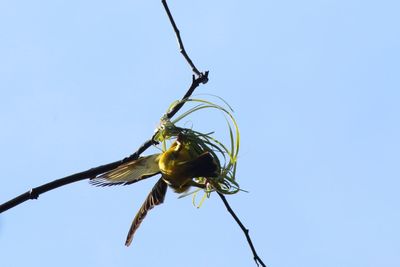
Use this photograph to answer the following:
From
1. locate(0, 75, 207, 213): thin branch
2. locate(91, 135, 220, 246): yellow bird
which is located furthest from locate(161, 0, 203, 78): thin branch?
locate(0, 75, 207, 213): thin branch

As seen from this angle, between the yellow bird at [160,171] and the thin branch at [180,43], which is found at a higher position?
the thin branch at [180,43]

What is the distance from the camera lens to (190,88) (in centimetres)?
423

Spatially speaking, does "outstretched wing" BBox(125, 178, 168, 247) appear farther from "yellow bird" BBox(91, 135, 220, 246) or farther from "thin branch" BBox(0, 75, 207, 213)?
"thin branch" BBox(0, 75, 207, 213)

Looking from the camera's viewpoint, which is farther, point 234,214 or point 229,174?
point 229,174

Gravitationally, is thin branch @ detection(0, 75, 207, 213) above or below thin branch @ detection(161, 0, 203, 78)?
below

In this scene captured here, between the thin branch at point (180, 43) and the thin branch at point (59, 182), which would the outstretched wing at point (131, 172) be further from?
the thin branch at point (180, 43)

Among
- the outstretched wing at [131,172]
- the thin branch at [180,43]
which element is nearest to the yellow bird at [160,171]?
the outstretched wing at [131,172]

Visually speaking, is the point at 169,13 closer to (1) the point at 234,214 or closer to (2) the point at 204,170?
(2) the point at 204,170

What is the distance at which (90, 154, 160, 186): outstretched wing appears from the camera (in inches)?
161

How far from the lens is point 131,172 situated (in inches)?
162

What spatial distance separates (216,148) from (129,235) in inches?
30.4

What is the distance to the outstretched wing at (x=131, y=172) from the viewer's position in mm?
4082

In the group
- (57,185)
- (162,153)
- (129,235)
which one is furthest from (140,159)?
(57,185)

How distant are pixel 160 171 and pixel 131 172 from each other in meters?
0.17
